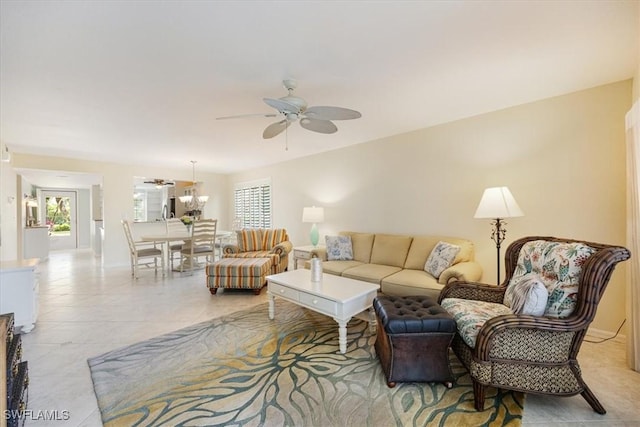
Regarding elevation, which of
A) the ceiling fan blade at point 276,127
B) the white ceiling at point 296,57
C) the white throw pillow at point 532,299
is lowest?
the white throw pillow at point 532,299

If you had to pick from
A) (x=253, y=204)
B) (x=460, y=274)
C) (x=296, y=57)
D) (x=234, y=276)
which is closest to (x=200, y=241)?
(x=234, y=276)

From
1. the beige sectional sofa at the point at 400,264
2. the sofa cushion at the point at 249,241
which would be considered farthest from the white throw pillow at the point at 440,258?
the sofa cushion at the point at 249,241

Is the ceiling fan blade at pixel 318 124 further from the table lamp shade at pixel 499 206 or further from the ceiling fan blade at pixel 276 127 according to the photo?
the table lamp shade at pixel 499 206

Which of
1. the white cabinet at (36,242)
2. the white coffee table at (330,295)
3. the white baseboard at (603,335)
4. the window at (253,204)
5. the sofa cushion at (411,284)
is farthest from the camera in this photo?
the white cabinet at (36,242)

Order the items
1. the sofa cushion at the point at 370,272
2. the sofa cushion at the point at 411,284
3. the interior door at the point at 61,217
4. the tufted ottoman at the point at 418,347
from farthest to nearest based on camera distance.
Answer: the interior door at the point at 61,217 < the sofa cushion at the point at 370,272 < the sofa cushion at the point at 411,284 < the tufted ottoman at the point at 418,347

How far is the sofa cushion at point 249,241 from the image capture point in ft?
16.5

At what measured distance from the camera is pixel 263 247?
201 inches

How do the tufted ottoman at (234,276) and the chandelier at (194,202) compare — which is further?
the chandelier at (194,202)

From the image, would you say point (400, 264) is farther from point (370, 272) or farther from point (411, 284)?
point (411, 284)

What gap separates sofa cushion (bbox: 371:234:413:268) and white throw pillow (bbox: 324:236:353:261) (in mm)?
379

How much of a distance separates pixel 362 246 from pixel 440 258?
4.25 feet

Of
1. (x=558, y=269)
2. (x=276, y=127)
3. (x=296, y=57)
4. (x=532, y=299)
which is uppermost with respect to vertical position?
(x=296, y=57)

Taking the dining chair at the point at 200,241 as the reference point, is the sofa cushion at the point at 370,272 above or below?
below

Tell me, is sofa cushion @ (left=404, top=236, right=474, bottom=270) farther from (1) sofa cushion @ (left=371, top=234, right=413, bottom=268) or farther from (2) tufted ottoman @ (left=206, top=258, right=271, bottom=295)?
(2) tufted ottoman @ (left=206, top=258, right=271, bottom=295)
